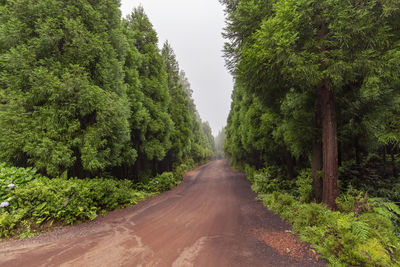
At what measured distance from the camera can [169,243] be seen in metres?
3.96

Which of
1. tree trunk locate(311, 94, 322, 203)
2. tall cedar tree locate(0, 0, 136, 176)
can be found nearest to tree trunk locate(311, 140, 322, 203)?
tree trunk locate(311, 94, 322, 203)

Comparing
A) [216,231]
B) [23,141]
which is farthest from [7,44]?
[216,231]

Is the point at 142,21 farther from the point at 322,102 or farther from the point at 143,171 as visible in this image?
the point at 322,102

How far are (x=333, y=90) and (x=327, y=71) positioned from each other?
1207mm

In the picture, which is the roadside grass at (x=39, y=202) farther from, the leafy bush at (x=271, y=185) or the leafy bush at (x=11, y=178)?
the leafy bush at (x=271, y=185)

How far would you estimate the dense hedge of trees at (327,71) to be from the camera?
161 inches

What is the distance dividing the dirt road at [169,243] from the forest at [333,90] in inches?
31.3

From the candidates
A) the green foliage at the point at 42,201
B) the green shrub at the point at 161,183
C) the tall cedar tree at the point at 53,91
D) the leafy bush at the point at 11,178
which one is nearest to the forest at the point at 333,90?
the tall cedar tree at the point at 53,91

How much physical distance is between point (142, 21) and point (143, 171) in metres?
12.0

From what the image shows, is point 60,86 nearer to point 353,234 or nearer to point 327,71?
point 327,71

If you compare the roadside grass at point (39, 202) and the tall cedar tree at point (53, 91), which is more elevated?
the tall cedar tree at point (53, 91)

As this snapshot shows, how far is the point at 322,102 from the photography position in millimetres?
5438

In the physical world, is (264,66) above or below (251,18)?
below

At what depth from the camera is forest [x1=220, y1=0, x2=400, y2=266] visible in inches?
139
